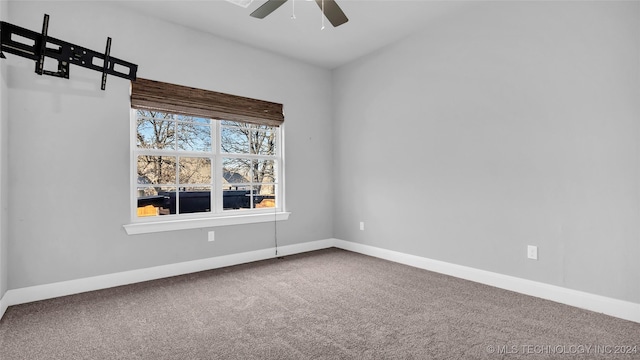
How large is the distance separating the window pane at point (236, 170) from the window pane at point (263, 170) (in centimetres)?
9

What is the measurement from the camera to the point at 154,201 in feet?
11.3

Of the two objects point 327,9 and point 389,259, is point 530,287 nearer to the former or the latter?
point 389,259

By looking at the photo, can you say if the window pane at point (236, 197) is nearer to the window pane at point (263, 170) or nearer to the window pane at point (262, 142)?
the window pane at point (263, 170)

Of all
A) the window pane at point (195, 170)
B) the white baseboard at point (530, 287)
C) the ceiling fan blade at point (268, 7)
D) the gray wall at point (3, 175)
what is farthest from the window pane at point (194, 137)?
the white baseboard at point (530, 287)

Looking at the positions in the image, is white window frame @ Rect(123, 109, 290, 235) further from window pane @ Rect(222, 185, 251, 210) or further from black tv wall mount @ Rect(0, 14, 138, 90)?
black tv wall mount @ Rect(0, 14, 138, 90)

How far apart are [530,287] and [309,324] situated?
6.58ft

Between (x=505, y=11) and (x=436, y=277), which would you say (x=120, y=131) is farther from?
(x=505, y=11)

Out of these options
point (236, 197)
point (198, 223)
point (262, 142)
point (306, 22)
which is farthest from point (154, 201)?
point (306, 22)

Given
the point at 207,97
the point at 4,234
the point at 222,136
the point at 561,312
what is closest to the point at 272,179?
the point at 222,136

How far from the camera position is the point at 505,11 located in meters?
2.99

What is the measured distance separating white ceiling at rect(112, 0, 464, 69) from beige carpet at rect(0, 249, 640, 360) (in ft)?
8.91

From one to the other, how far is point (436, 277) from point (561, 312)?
3.57 ft

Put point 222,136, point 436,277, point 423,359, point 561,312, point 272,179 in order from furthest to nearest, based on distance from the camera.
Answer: point 272,179
point 222,136
point 436,277
point 561,312
point 423,359

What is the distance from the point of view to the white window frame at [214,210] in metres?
3.26
